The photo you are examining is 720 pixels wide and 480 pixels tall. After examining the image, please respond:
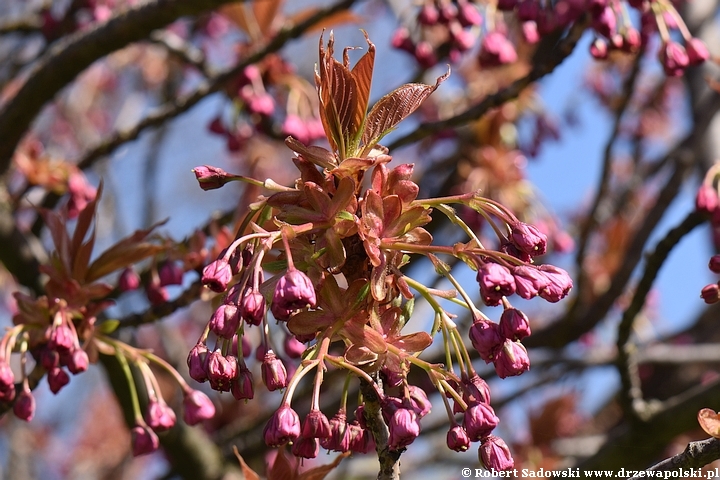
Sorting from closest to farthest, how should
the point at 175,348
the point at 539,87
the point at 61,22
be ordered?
1. the point at 61,22
2. the point at 175,348
3. the point at 539,87

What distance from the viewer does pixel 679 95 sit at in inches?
269

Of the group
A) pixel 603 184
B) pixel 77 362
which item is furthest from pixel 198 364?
pixel 603 184

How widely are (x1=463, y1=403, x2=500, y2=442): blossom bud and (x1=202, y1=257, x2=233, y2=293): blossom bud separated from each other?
19.9 inches

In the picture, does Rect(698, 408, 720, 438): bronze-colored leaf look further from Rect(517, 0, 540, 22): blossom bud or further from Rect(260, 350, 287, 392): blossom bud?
Rect(517, 0, 540, 22): blossom bud

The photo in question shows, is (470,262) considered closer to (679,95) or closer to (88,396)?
(679,95)

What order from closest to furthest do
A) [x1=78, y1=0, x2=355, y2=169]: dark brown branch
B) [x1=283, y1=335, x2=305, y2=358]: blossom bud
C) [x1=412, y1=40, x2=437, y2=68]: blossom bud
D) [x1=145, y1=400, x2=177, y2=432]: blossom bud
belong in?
[x1=283, y1=335, x2=305, y2=358]: blossom bud
[x1=145, y1=400, x2=177, y2=432]: blossom bud
[x1=78, y1=0, x2=355, y2=169]: dark brown branch
[x1=412, y1=40, x2=437, y2=68]: blossom bud

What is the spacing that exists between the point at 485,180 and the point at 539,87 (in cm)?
94

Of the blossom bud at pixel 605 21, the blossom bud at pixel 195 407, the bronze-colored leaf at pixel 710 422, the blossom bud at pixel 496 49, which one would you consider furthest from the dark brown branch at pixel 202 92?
the bronze-colored leaf at pixel 710 422

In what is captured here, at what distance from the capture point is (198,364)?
1.43 m

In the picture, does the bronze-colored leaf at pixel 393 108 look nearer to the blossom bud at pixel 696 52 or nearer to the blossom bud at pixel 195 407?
the blossom bud at pixel 195 407

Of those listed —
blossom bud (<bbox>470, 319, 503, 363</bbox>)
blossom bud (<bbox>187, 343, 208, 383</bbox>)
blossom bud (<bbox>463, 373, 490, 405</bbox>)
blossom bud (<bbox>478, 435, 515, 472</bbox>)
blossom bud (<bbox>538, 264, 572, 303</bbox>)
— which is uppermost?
blossom bud (<bbox>187, 343, 208, 383</bbox>)

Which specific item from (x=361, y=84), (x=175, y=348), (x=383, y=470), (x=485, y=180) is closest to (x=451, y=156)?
(x=485, y=180)

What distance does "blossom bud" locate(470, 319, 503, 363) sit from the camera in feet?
4.60

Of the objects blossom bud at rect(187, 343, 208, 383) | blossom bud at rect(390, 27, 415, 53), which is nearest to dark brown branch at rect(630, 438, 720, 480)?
blossom bud at rect(187, 343, 208, 383)
